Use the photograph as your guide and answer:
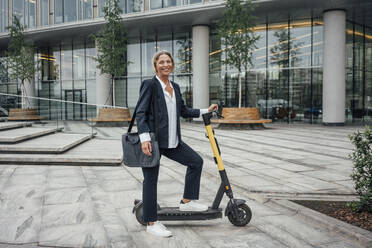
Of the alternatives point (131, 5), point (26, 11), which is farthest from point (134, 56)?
point (26, 11)

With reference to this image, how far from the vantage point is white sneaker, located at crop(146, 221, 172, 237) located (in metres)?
3.08

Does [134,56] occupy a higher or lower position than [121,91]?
higher

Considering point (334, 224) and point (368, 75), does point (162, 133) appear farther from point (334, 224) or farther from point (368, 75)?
point (368, 75)

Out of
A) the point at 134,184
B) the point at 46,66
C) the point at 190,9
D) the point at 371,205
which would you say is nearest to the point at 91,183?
the point at 134,184

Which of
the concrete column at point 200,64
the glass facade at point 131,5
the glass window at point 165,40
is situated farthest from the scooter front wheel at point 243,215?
the glass window at point 165,40

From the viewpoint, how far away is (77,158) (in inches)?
277

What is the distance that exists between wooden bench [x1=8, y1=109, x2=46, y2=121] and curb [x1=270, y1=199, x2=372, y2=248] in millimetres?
12422

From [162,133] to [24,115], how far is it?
44.6ft

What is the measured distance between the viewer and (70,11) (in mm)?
22656

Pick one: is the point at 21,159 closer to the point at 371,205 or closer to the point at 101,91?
the point at 371,205

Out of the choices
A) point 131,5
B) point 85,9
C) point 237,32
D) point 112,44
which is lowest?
point 112,44

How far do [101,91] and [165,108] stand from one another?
21.5 m

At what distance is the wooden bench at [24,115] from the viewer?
1378cm

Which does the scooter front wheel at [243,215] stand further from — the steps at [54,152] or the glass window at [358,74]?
the glass window at [358,74]
